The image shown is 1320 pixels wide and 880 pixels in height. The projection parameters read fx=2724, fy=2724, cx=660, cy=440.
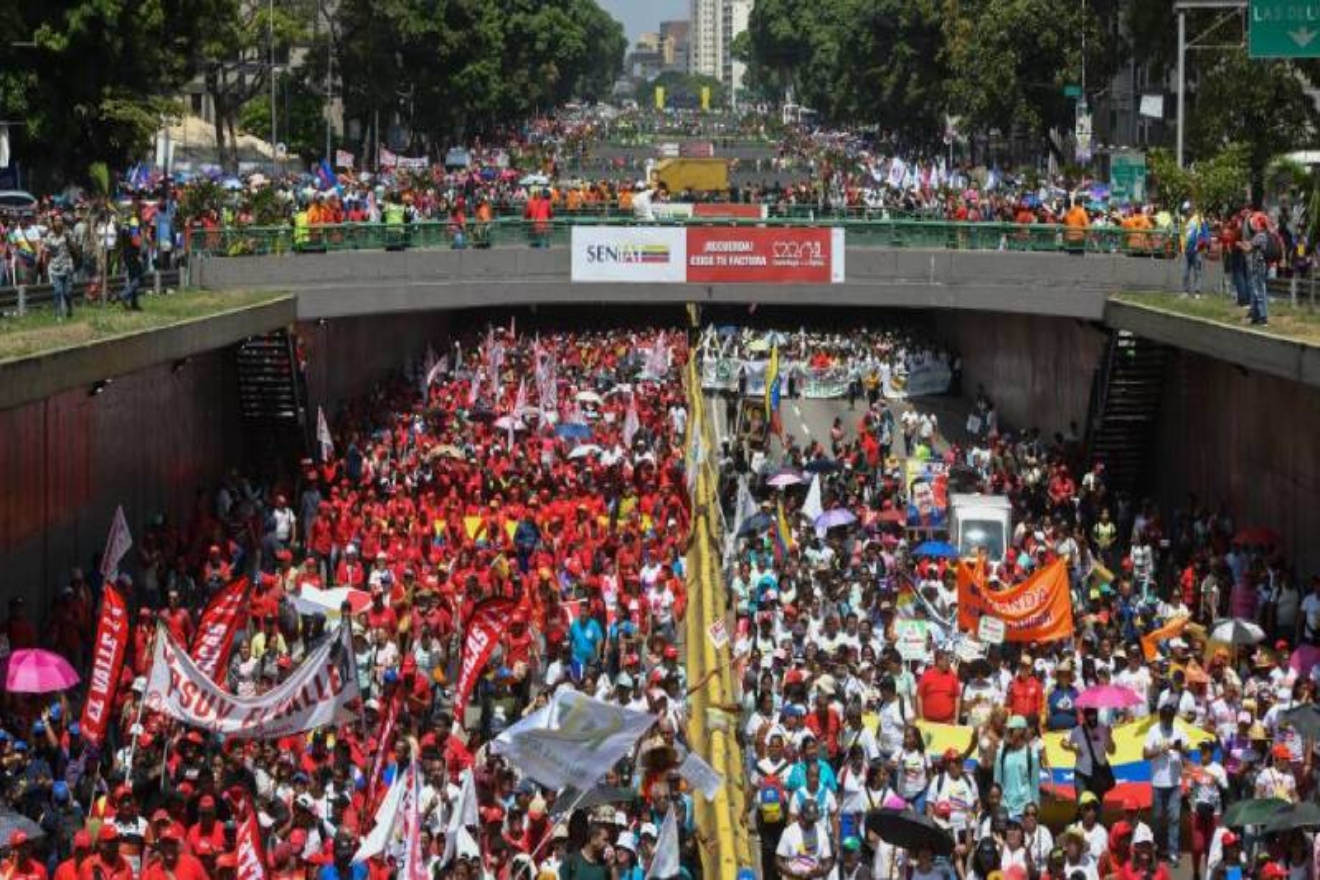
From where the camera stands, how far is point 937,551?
3041cm

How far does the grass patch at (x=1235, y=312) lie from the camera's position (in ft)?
97.2

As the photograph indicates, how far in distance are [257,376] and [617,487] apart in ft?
25.8

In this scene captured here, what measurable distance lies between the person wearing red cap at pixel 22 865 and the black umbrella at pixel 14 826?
0.46 meters

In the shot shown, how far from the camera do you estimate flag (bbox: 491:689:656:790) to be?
1734cm

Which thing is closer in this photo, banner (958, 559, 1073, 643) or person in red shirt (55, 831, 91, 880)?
person in red shirt (55, 831, 91, 880)

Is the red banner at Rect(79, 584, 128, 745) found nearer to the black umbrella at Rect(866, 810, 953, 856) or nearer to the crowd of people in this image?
the crowd of people

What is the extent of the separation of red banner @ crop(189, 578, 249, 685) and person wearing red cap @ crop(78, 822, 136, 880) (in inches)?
187

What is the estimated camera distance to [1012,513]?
108 feet

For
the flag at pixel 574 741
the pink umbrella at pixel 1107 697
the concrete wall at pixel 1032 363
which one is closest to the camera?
the flag at pixel 574 741

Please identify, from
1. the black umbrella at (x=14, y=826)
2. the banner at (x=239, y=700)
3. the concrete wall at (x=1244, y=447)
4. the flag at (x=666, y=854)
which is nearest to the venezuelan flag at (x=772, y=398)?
the concrete wall at (x=1244, y=447)

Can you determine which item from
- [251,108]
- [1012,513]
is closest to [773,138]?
[251,108]

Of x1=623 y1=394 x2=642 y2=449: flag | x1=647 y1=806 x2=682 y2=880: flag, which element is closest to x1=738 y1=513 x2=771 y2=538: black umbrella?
x1=623 y1=394 x2=642 y2=449: flag

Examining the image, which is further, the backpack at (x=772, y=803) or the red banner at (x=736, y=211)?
the red banner at (x=736, y=211)

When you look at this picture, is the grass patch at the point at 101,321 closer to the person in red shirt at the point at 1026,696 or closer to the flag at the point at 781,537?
the flag at the point at 781,537
